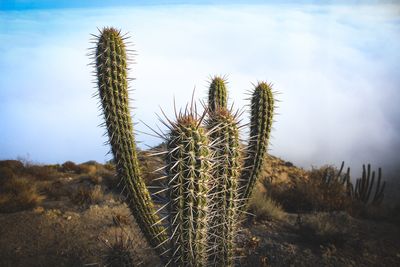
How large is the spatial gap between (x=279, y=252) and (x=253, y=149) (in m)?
2.35

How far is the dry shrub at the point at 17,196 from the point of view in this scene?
1038cm

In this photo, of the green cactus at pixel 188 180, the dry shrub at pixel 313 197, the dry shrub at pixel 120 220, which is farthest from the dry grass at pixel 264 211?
the green cactus at pixel 188 180

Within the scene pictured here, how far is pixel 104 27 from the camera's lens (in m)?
5.04

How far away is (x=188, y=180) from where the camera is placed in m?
4.00

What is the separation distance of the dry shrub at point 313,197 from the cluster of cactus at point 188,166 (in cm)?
579

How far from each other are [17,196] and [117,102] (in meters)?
7.67

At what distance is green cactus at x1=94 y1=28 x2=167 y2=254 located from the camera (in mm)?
4887

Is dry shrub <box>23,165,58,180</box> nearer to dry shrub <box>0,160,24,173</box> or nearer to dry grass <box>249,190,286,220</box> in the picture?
dry shrub <box>0,160,24,173</box>

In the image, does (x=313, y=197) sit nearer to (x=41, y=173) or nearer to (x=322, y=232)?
(x=322, y=232)

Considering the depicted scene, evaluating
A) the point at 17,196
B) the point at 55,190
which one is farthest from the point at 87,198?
the point at 55,190

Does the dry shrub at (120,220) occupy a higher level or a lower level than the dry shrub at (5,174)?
lower

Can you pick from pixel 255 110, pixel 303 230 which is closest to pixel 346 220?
pixel 303 230

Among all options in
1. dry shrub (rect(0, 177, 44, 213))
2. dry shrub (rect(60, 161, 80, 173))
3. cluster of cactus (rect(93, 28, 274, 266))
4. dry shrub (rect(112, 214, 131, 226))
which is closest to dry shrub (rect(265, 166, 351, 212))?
dry shrub (rect(112, 214, 131, 226))

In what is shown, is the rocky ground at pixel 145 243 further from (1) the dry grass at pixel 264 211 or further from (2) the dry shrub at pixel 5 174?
(2) the dry shrub at pixel 5 174
